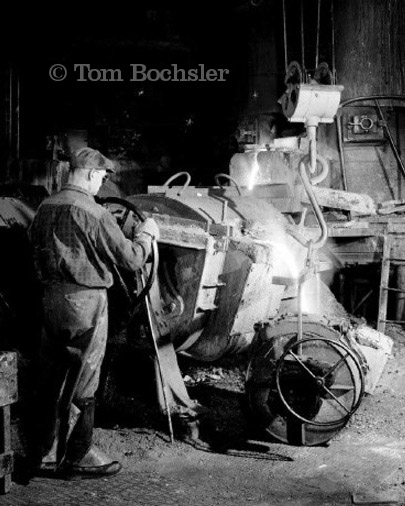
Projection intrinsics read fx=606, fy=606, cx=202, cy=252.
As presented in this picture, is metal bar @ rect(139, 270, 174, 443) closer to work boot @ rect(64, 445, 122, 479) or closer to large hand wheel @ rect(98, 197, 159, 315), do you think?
large hand wheel @ rect(98, 197, 159, 315)

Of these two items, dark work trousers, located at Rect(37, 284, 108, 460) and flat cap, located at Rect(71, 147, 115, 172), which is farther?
flat cap, located at Rect(71, 147, 115, 172)

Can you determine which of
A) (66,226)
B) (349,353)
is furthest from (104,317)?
(349,353)

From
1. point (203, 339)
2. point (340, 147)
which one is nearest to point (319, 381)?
point (203, 339)

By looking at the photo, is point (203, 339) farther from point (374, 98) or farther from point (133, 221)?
point (374, 98)

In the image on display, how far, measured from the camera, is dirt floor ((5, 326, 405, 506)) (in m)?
3.84

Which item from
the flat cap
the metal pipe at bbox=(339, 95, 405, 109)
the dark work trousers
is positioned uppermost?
the metal pipe at bbox=(339, 95, 405, 109)

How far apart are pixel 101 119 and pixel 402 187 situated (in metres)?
6.11

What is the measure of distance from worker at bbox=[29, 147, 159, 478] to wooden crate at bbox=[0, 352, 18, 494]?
1.06 feet

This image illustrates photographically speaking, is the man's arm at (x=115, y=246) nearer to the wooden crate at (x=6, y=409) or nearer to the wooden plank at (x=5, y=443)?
the wooden crate at (x=6, y=409)

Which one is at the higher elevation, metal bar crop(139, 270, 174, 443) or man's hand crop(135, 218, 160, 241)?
man's hand crop(135, 218, 160, 241)

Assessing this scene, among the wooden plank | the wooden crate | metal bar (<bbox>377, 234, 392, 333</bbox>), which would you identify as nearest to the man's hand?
the wooden crate

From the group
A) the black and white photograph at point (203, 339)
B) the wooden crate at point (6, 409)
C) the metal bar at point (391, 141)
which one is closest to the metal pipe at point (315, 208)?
the black and white photograph at point (203, 339)

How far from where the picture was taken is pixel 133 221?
16.4 ft

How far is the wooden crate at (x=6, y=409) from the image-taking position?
12.2ft
